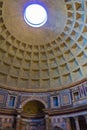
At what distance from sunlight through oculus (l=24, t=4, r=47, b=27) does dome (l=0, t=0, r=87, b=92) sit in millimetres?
612

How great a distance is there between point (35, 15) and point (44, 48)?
15.5 feet

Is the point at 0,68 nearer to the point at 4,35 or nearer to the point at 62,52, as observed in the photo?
the point at 4,35

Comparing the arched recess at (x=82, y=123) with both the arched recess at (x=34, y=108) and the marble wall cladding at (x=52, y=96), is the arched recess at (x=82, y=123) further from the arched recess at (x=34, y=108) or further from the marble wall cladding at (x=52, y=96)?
the arched recess at (x=34, y=108)

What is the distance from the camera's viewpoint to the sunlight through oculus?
2075 centimetres

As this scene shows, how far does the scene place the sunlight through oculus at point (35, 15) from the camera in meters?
20.8

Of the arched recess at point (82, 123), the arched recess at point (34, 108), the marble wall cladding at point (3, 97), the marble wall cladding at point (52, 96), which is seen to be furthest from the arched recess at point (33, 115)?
the arched recess at point (82, 123)

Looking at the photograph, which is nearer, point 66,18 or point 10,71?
point 66,18

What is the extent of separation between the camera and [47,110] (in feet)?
63.0

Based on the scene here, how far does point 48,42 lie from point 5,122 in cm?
1054

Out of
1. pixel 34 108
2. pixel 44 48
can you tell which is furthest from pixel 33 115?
pixel 44 48

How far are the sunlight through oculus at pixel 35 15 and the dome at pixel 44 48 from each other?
612mm

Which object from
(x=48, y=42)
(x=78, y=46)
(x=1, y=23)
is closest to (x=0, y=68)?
(x=1, y=23)

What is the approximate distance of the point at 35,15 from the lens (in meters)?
22.8

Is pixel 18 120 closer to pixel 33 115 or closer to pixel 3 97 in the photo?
pixel 33 115
